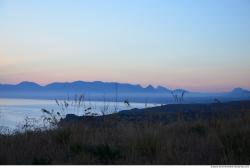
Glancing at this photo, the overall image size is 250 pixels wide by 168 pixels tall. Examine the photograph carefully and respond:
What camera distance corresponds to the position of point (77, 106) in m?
9.57

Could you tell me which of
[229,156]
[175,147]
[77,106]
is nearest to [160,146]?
[175,147]

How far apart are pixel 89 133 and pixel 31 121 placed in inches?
81.0

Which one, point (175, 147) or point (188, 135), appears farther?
point (188, 135)

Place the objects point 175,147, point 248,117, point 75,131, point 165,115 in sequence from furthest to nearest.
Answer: point 165,115
point 248,117
point 75,131
point 175,147

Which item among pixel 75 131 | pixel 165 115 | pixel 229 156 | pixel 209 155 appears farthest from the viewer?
pixel 165 115

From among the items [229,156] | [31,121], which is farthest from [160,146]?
[31,121]

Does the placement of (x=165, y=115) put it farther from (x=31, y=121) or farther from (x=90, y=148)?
(x=90, y=148)

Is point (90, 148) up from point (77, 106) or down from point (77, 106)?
down

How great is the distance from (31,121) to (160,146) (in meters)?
4.07

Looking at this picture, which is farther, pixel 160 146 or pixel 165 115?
pixel 165 115

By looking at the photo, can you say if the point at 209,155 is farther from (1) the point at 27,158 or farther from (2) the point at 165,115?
(2) the point at 165,115

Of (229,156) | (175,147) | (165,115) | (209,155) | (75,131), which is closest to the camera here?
(229,156)

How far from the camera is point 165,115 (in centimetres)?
1329

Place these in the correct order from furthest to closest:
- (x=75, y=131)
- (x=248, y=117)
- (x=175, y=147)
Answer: (x=248, y=117)
(x=75, y=131)
(x=175, y=147)
